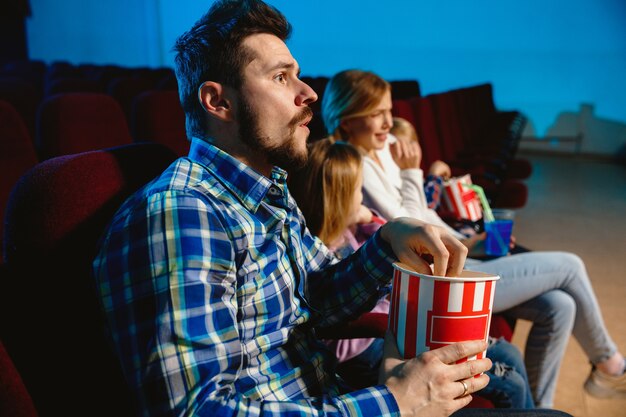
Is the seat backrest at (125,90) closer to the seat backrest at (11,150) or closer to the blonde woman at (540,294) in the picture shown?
the seat backrest at (11,150)

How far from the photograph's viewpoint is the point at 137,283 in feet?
1.97

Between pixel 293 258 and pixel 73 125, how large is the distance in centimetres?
137

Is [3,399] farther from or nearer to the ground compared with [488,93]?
farther from the ground

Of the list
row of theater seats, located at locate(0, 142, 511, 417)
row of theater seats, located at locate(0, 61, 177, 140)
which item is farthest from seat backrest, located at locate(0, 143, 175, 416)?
row of theater seats, located at locate(0, 61, 177, 140)

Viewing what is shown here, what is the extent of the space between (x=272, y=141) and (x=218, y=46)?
153 millimetres

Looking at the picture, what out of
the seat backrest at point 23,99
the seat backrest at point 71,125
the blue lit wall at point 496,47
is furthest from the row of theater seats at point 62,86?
the blue lit wall at point 496,47

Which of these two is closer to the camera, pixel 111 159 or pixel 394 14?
pixel 111 159

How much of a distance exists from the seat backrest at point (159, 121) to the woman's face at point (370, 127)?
0.66 metres

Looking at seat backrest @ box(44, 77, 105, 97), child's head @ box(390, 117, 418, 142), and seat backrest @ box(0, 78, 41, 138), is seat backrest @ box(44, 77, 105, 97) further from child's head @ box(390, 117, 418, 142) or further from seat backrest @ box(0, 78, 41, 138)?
child's head @ box(390, 117, 418, 142)

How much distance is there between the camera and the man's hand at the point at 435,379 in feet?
2.21

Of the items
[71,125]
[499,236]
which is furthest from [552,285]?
[71,125]

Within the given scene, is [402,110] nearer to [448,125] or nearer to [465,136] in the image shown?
[448,125]

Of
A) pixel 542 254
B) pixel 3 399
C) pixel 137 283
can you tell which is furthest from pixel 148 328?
pixel 542 254

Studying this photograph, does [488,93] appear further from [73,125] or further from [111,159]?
[111,159]
